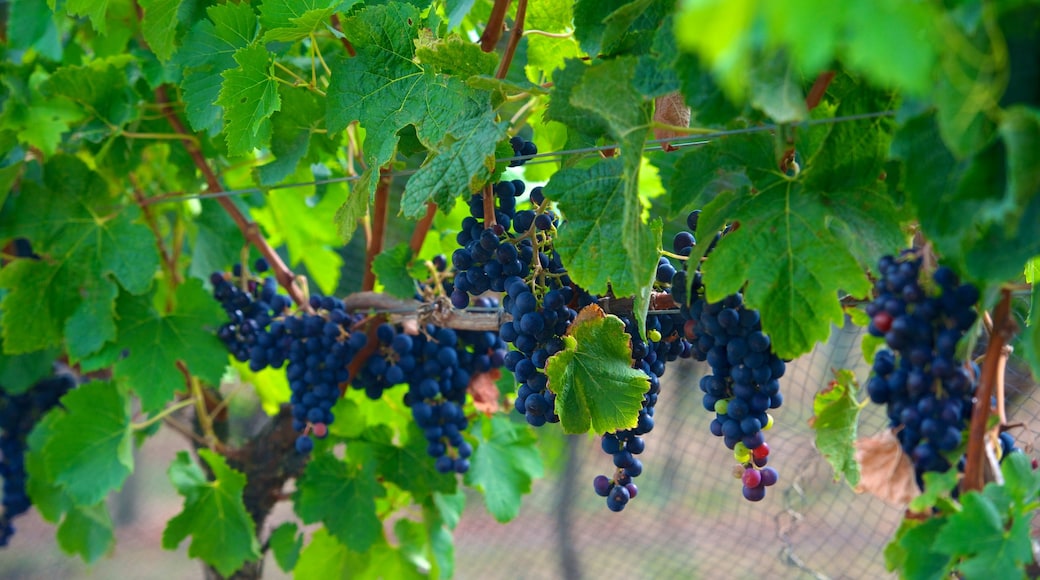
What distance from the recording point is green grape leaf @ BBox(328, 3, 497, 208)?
1.09m

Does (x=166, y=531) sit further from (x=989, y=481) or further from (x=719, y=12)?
(x=719, y=12)

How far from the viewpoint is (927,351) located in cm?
81

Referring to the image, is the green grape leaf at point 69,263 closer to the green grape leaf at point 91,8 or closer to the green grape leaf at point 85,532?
the green grape leaf at point 91,8

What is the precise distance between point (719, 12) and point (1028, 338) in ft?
1.50

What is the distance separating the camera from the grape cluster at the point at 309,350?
158cm

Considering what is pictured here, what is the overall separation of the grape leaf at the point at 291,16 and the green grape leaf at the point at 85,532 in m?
1.50

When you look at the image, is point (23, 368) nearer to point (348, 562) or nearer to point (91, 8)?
point (348, 562)

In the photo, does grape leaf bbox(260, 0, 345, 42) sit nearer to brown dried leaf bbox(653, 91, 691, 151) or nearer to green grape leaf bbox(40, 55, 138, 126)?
brown dried leaf bbox(653, 91, 691, 151)

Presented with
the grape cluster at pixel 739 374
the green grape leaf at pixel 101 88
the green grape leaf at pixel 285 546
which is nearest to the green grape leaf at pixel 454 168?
the grape cluster at pixel 739 374

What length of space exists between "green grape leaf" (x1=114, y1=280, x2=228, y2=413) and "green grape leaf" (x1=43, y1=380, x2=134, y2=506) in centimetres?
13

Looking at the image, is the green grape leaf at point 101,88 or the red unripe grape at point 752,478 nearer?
the red unripe grape at point 752,478

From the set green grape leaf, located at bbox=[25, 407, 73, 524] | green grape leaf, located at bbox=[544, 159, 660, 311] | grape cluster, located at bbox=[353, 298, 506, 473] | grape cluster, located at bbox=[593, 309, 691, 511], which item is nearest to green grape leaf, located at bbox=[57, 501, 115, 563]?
green grape leaf, located at bbox=[25, 407, 73, 524]

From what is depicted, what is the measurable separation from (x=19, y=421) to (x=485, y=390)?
51.9 inches

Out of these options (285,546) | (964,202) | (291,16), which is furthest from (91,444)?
(964,202)
